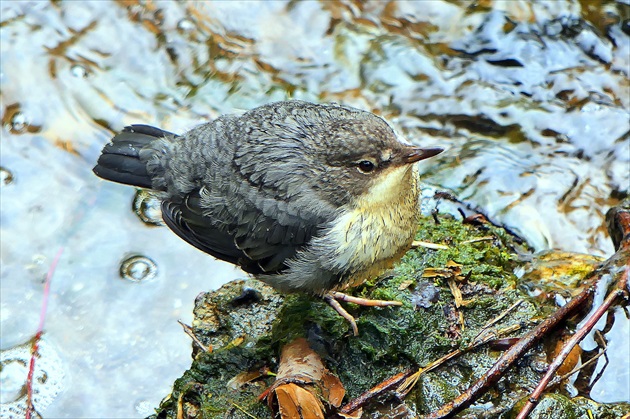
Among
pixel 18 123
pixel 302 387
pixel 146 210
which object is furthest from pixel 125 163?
pixel 18 123

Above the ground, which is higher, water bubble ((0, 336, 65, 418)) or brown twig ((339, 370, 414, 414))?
brown twig ((339, 370, 414, 414))

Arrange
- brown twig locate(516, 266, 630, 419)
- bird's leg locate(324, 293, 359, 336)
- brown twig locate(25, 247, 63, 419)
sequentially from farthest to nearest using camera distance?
1. brown twig locate(25, 247, 63, 419)
2. bird's leg locate(324, 293, 359, 336)
3. brown twig locate(516, 266, 630, 419)

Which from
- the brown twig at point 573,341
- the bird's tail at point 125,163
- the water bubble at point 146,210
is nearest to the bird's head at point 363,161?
the brown twig at point 573,341

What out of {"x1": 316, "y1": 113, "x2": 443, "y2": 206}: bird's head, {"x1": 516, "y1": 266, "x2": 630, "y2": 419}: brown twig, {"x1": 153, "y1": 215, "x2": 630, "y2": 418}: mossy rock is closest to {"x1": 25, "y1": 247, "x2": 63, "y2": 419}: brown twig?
{"x1": 153, "y1": 215, "x2": 630, "y2": 418}: mossy rock

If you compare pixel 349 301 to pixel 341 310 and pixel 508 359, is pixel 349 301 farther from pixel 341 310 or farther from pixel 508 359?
pixel 508 359

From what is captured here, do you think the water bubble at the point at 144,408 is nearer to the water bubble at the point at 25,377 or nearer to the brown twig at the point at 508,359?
the water bubble at the point at 25,377

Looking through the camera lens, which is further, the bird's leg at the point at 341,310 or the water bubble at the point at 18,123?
the water bubble at the point at 18,123

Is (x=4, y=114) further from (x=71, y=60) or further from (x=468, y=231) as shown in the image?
(x=468, y=231)

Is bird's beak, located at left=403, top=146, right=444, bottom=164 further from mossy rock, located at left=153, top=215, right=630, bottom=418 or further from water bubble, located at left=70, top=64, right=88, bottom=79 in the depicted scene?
water bubble, located at left=70, top=64, right=88, bottom=79
